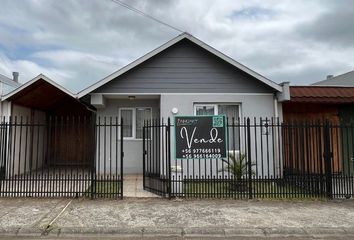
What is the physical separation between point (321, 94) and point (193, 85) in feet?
15.1

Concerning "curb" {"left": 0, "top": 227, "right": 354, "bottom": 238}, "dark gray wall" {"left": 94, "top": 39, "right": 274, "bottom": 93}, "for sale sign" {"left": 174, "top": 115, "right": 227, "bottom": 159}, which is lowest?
"curb" {"left": 0, "top": 227, "right": 354, "bottom": 238}

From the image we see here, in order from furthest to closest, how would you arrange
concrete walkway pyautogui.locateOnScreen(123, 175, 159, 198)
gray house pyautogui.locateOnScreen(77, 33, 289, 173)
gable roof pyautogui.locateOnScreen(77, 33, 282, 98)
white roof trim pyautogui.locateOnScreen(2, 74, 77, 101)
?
gray house pyautogui.locateOnScreen(77, 33, 289, 173) → gable roof pyautogui.locateOnScreen(77, 33, 282, 98) → white roof trim pyautogui.locateOnScreen(2, 74, 77, 101) → concrete walkway pyautogui.locateOnScreen(123, 175, 159, 198)

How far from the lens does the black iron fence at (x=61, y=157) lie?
28.3 feet

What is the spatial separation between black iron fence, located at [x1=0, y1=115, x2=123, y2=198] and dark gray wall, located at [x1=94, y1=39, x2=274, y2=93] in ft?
5.73

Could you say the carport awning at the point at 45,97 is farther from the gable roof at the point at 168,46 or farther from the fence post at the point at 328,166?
the fence post at the point at 328,166

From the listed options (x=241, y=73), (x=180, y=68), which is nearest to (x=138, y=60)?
(x=180, y=68)

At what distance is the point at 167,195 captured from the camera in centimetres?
859

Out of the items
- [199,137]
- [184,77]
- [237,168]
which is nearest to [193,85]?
[184,77]

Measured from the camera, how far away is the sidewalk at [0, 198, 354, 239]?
5883mm

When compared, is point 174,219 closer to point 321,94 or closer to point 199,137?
point 199,137

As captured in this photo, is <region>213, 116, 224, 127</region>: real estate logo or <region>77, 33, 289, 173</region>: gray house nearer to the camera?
<region>213, 116, 224, 127</region>: real estate logo

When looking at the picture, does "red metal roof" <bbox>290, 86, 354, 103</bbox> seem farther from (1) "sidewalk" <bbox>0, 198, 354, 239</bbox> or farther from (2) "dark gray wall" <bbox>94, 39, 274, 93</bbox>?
(1) "sidewalk" <bbox>0, 198, 354, 239</bbox>

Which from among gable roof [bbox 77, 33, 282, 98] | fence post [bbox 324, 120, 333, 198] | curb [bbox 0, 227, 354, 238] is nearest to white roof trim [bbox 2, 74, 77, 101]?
gable roof [bbox 77, 33, 282, 98]

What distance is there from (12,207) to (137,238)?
3623mm
